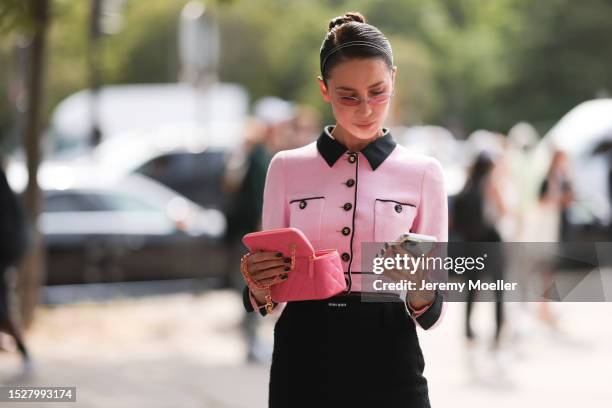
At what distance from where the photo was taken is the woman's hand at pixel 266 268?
3176 millimetres

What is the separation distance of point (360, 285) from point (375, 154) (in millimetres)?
352

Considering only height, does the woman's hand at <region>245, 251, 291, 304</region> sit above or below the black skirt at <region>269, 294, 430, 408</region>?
above

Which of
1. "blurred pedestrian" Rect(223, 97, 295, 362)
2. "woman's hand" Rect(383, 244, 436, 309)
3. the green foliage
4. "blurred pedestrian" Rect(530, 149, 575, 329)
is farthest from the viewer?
the green foliage

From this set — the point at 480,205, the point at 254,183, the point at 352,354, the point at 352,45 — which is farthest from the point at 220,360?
the point at 352,45

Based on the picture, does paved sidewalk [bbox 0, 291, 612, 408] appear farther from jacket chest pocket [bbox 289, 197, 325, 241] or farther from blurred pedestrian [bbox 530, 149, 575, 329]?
jacket chest pocket [bbox 289, 197, 325, 241]

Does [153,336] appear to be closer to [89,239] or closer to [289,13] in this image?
[89,239]

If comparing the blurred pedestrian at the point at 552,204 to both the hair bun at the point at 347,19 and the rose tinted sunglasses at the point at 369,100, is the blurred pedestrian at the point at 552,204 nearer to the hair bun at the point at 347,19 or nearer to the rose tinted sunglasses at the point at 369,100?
the hair bun at the point at 347,19

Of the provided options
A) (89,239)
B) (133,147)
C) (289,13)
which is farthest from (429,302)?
(289,13)

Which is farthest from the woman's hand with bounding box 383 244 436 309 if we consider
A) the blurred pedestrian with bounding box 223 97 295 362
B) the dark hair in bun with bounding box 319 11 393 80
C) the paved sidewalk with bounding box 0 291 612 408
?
the blurred pedestrian with bounding box 223 97 295 362

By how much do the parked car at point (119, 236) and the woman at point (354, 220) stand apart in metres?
10.2

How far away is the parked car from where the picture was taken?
13.5 meters

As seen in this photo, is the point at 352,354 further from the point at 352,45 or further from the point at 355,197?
the point at 352,45

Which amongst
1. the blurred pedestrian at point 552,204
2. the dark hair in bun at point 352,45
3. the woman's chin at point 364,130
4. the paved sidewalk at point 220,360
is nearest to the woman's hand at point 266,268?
the woman's chin at point 364,130

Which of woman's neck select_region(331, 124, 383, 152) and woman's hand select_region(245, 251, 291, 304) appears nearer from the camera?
woman's hand select_region(245, 251, 291, 304)
